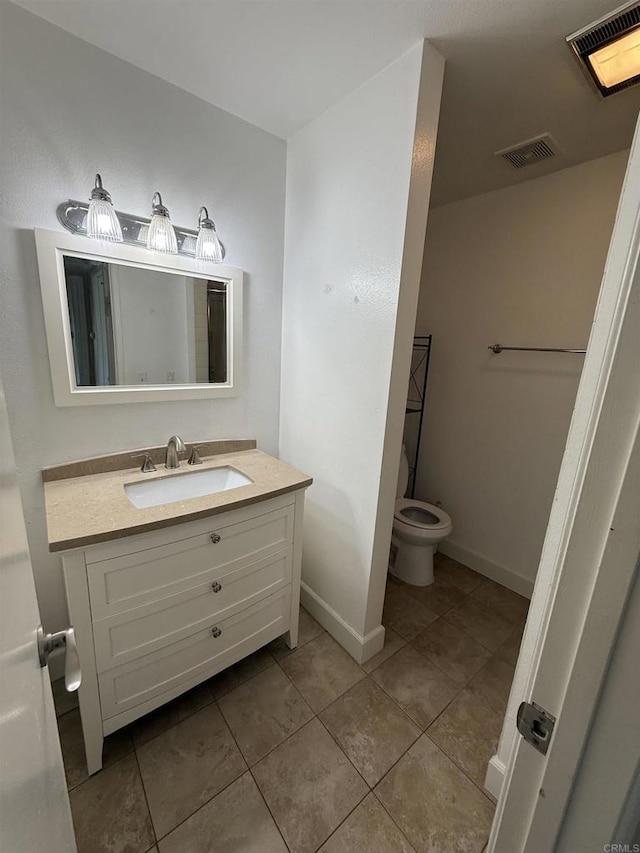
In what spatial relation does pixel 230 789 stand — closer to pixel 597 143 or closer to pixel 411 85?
pixel 411 85

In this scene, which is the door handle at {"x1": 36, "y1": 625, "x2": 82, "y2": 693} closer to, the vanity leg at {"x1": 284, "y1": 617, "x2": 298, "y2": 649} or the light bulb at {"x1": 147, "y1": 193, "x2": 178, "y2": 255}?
the vanity leg at {"x1": 284, "y1": 617, "x2": 298, "y2": 649}

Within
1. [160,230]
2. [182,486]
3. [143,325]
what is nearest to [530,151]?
[160,230]

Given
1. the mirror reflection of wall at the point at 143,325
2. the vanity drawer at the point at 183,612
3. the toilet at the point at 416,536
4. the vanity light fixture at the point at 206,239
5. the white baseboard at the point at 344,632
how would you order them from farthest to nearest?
the toilet at the point at 416,536
the white baseboard at the point at 344,632
the vanity light fixture at the point at 206,239
the mirror reflection of wall at the point at 143,325
the vanity drawer at the point at 183,612

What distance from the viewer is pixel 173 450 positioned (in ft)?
4.93

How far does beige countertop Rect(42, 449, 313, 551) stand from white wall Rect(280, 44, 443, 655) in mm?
293

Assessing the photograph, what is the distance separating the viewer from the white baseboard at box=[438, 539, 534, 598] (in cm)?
205

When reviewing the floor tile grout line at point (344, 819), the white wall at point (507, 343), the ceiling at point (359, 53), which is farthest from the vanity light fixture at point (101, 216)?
the floor tile grout line at point (344, 819)

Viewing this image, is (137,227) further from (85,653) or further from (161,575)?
(85,653)

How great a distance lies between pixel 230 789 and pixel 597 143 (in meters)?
2.92

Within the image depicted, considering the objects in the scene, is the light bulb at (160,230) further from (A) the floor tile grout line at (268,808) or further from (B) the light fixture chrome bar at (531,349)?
(A) the floor tile grout line at (268,808)

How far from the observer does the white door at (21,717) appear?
0.37 m

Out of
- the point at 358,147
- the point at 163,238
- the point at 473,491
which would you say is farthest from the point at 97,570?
the point at 473,491

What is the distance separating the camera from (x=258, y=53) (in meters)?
1.17

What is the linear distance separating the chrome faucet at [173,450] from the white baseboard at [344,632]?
39.7 inches
